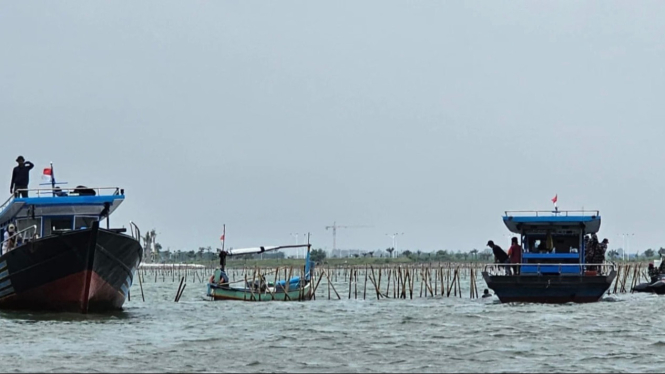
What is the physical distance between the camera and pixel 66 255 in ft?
109

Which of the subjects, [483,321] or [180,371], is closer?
[180,371]

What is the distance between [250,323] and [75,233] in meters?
5.80

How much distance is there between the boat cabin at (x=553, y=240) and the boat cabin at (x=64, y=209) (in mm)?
14577

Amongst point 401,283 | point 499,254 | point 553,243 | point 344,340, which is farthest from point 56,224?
point 401,283

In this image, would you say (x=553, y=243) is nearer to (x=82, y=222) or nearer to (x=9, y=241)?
(x=82, y=222)

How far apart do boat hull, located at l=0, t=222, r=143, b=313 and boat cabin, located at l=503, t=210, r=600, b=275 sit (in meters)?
14.6

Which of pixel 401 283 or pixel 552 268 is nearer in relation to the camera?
pixel 552 268

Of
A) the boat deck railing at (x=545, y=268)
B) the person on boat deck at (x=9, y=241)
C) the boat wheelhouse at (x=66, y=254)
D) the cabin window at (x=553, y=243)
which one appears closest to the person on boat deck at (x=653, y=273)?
the boat deck railing at (x=545, y=268)

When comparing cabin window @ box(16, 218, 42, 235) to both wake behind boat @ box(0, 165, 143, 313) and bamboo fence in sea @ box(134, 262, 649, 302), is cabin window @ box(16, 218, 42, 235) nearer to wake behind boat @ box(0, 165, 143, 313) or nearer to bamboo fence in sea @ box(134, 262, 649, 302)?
wake behind boat @ box(0, 165, 143, 313)

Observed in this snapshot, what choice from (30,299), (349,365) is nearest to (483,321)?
(349,365)

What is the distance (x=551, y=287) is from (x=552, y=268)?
5.16 feet

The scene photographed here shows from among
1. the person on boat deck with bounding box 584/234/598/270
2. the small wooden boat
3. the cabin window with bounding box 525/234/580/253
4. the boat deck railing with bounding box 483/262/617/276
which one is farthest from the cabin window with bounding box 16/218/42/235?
the person on boat deck with bounding box 584/234/598/270

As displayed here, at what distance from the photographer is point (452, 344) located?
2748 cm

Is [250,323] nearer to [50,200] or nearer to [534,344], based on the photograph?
[50,200]
